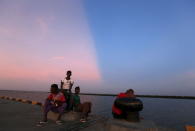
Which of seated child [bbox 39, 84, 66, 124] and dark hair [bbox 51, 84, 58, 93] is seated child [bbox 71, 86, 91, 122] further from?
dark hair [bbox 51, 84, 58, 93]

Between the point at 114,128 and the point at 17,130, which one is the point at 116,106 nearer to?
the point at 114,128

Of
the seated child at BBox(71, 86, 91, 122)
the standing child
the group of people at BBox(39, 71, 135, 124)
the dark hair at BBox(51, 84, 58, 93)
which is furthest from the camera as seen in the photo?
the standing child

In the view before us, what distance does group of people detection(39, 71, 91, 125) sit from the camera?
23.3 feet

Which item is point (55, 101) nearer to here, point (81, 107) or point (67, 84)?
point (81, 107)

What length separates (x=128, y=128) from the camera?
527cm

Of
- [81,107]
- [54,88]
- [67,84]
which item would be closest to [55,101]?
[54,88]

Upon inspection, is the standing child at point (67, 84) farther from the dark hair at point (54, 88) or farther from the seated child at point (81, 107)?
the dark hair at point (54, 88)

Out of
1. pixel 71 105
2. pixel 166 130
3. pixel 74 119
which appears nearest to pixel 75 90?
pixel 71 105

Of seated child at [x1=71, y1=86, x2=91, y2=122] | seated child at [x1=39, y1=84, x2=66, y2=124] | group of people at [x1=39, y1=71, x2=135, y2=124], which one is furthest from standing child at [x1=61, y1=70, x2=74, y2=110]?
seated child at [x1=39, y1=84, x2=66, y2=124]

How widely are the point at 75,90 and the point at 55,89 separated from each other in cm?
133

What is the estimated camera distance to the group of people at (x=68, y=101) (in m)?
6.92

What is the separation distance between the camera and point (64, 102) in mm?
7223

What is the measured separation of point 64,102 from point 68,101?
1.01 meters

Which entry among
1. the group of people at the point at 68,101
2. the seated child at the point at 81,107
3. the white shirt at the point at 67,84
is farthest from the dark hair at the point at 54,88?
the white shirt at the point at 67,84
